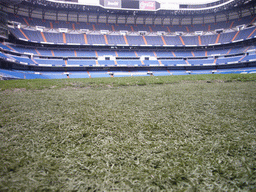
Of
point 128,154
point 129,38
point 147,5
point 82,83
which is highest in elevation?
point 147,5

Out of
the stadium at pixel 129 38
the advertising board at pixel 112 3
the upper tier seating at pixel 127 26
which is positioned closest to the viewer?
the stadium at pixel 129 38

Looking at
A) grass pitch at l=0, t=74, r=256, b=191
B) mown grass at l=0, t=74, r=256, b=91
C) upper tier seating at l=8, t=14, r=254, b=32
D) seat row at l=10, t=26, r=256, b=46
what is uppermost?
upper tier seating at l=8, t=14, r=254, b=32

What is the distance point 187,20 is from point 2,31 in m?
48.9

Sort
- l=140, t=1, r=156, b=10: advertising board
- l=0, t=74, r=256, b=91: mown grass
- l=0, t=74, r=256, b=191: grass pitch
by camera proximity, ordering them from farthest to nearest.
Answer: l=140, t=1, r=156, b=10: advertising board < l=0, t=74, r=256, b=91: mown grass < l=0, t=74, r=256, b=191: grass pitch

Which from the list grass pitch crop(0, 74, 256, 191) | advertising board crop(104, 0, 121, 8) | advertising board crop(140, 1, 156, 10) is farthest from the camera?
advertising board crop(140, 1, 156, 10)

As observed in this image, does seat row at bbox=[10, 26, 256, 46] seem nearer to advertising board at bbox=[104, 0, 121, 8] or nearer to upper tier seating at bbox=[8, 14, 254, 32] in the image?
upper tier seating at bbox=[8, 14, 254, 32]

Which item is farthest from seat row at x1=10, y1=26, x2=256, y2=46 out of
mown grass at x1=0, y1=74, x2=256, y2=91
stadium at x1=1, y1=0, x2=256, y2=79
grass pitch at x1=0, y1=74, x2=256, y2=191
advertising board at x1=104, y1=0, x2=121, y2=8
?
grass pitch at x1=0, y1=74, x2=256, y2=191

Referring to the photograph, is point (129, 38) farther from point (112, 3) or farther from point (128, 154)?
point (128, 154)

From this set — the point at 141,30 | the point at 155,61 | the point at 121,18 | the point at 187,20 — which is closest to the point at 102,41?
the point at 121,18

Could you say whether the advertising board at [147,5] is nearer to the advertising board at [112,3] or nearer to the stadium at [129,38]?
the stadium at [129,38]

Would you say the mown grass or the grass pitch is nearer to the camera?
the grass pitch

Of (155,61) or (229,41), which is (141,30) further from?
(229,41)

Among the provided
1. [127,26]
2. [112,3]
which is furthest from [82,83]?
[127,26]

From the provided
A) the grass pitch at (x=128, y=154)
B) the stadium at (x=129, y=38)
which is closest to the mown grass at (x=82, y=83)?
the grass pitch at (x=128, y=154)
